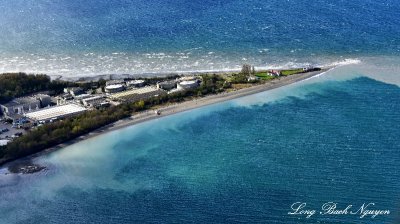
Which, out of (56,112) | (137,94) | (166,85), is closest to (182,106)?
(137,94)

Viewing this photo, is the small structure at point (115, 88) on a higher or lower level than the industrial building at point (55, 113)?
higher

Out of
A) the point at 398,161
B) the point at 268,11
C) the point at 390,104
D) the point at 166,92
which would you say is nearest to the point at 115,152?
the point at 166,92

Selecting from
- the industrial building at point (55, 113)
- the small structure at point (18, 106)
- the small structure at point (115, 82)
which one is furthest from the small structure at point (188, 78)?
the small structure at point (18, 106)

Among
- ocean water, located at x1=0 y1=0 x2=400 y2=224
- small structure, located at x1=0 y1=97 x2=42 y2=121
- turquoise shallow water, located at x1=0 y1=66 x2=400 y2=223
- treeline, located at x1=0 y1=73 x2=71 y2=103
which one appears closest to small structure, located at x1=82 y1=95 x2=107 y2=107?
Answer: small structure, located at x1=0 y1=97 x2=42 y2=121

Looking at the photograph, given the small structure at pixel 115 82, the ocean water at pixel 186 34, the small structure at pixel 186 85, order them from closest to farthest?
the small structure at pixel 186 85
the small structure at pixel 115 82
the ocean water at pixel 186 34

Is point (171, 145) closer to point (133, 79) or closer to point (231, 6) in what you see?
point (133, 79)

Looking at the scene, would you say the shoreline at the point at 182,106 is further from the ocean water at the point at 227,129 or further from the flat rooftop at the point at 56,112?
the flat rooftop at the point at 56,112

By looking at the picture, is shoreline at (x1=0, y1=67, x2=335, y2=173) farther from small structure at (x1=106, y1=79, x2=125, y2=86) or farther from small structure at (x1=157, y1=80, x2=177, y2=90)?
small structure at (x1=106, y1=79, x2=125, y2=86)
